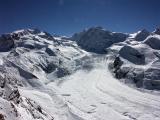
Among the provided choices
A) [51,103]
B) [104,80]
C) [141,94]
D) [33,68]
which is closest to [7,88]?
[51,103]

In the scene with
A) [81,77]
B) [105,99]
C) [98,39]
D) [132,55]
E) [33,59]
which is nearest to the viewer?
[105,99]

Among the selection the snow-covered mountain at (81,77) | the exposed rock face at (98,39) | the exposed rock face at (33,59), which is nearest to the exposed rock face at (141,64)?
the snow-covered mountain at (81,77)

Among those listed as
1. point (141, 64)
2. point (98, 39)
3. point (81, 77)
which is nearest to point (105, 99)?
point (81, 77)

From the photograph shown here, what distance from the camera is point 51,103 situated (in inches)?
2867

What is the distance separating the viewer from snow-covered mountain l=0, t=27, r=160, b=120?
6312 centimetres

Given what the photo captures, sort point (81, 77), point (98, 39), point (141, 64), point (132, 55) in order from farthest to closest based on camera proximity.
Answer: point (98, 39)
point (132, 55)
point (141, 64)
point (81, 77)

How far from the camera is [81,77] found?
112 m

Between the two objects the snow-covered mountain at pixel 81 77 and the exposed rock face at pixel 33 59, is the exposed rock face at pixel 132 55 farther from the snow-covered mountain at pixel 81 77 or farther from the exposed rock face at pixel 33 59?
the exposed rock face at pixel 33 59

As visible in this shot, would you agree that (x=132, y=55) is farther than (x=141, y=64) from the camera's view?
Yes

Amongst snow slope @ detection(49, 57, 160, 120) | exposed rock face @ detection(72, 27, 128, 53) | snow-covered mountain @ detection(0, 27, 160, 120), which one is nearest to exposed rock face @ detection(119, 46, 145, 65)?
snow-covered mountain @ detection(0, 27, 160, 120)

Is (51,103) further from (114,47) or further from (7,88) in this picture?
(114,47)

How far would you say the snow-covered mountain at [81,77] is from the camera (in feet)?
207

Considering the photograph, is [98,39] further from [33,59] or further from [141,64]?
[141,64]

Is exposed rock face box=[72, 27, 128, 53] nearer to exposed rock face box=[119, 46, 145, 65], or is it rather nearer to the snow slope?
exposed rock face box=[119, 46, 145, 65]
